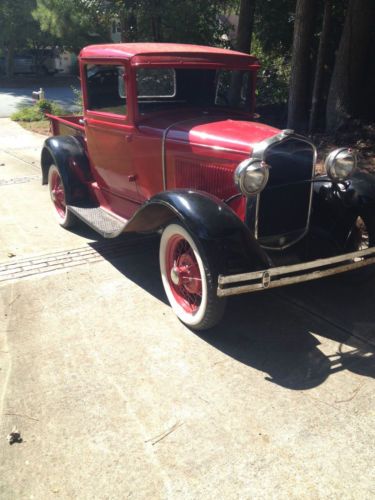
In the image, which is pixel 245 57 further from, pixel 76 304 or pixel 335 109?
pixel 335 109

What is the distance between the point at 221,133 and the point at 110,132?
1.38 meters

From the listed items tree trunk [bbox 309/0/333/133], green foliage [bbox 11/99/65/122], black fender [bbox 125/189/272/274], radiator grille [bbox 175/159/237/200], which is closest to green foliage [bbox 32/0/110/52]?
green foliage [bbox 11/99/65/122]

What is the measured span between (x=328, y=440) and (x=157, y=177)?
8.38ft

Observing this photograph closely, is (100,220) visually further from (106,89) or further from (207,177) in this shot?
(207,177)

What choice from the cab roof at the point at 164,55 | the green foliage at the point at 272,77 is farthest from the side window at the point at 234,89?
the green foliage at the point at 272,77

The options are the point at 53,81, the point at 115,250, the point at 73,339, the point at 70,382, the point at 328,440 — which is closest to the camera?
the point at 328,440

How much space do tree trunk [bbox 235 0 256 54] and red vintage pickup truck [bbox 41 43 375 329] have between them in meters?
5.41

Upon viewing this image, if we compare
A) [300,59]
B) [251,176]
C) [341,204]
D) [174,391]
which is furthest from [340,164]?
[300,59]

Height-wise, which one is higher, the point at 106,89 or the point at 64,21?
the point at 64,21

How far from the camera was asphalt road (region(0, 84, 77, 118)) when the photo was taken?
17.7 m

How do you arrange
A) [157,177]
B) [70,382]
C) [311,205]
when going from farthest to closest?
1. [157,177]
2. [311,205]
3. [70,382]

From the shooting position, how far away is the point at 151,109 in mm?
4180

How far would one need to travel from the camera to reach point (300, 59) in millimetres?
7957

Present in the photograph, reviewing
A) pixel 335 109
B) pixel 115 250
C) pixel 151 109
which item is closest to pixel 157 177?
pixel 151 109
